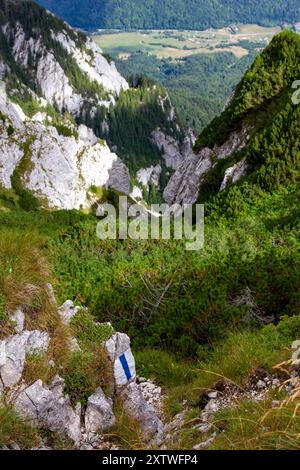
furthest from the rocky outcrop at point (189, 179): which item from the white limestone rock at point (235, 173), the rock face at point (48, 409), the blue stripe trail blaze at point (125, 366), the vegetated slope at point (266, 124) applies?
the rock face at point (48, 409)

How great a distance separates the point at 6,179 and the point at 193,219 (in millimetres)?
62452

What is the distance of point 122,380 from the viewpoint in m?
8.69

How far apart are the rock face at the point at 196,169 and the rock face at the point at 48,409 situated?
75.8 ft

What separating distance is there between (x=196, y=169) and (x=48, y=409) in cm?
2563

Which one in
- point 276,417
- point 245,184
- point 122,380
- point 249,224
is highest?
point 245,184

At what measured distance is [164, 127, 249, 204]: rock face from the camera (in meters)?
30.2

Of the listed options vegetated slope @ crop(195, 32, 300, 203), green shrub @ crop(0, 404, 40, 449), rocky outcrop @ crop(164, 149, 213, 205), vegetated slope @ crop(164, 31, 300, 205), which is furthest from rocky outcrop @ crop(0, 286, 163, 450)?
rocky outcrop @ crop(164, 149, 213, 205)

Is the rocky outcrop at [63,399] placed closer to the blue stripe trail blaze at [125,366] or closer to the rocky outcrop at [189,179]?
the blue stripe trail blaze at [125,366]

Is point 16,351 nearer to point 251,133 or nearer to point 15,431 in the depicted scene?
point 15,431

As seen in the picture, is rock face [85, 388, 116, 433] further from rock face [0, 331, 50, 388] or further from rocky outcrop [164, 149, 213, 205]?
rocky outcrop [164, 149, 213, 205]

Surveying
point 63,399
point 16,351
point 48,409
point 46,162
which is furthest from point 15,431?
point 46,162

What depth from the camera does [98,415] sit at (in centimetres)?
783
